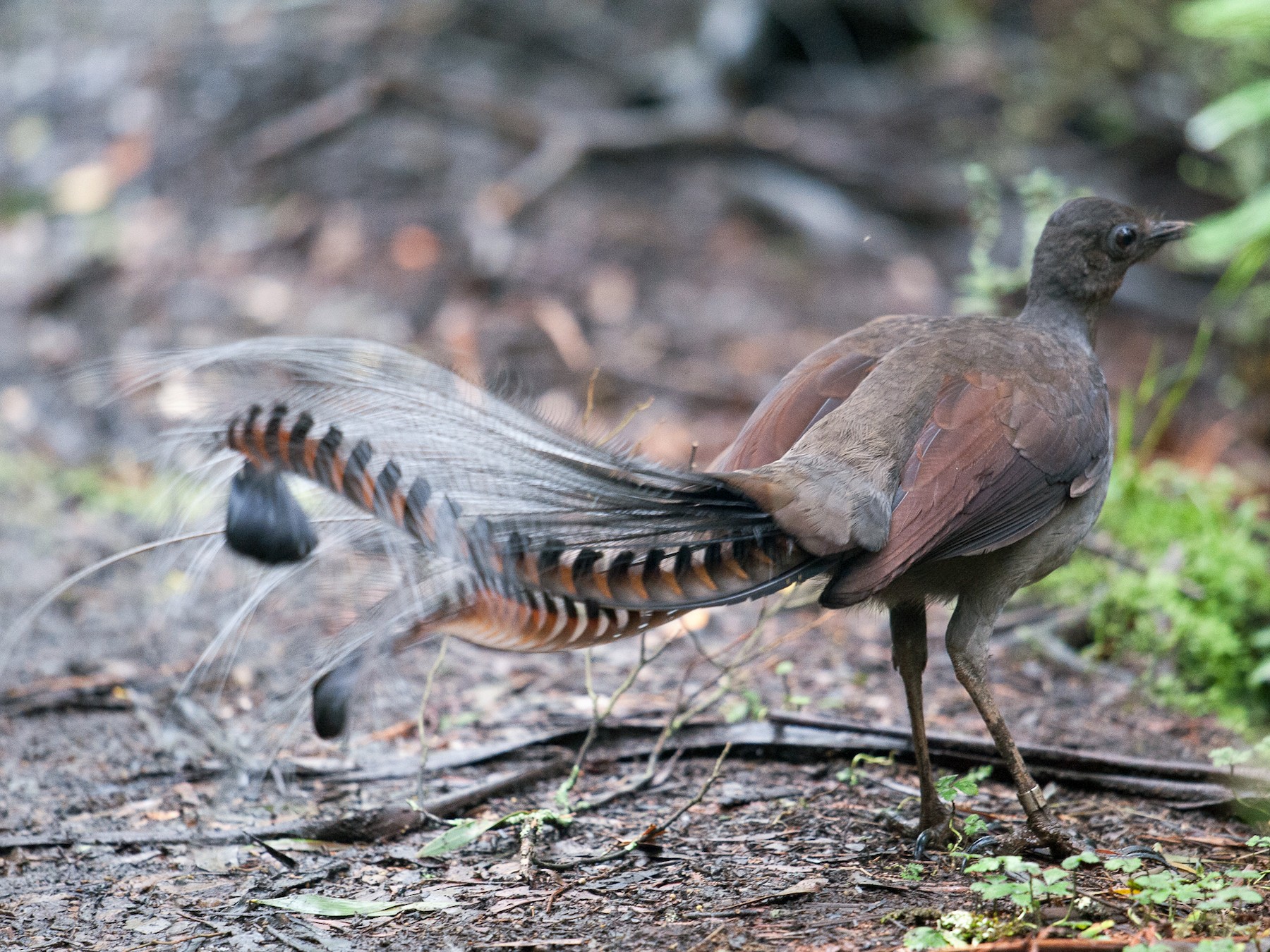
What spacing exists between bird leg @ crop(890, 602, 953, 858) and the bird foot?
4.1 inches

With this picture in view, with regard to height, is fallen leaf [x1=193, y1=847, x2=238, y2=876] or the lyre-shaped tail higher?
the lyre-shaped tail

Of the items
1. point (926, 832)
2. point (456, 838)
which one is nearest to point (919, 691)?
point (926, 832)

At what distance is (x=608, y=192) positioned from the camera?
9.21 m

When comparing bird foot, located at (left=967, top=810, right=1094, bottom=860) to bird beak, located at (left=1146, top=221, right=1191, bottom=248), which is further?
bird beak, located at (left=1146, top=221, right=1191, bottom=248)

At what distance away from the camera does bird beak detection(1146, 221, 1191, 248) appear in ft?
11.9

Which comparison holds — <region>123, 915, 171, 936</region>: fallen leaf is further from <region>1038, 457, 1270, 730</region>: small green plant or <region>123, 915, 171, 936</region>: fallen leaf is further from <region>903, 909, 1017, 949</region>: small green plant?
<region>1038, 457, 1270, 730</region>: small green plant

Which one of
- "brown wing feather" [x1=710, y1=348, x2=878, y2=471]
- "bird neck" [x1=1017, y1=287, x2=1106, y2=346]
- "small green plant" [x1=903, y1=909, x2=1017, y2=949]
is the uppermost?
"bird neck" [x1=1017, y1=287, x2=1106, y2=346]

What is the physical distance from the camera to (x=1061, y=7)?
9.22m

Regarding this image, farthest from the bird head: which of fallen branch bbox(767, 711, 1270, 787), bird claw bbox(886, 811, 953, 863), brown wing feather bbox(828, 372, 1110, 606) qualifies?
bird claw bbox(886, 811, 953, 863)

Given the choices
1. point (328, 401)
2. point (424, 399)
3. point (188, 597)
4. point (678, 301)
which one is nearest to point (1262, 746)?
point (424, 399)

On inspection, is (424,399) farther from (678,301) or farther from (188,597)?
(678,301)

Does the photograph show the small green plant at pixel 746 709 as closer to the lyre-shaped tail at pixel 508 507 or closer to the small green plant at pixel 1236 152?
the lyre-shaped tail at pixel 508 507

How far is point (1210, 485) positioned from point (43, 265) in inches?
290

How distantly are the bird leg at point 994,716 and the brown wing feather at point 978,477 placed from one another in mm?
247
